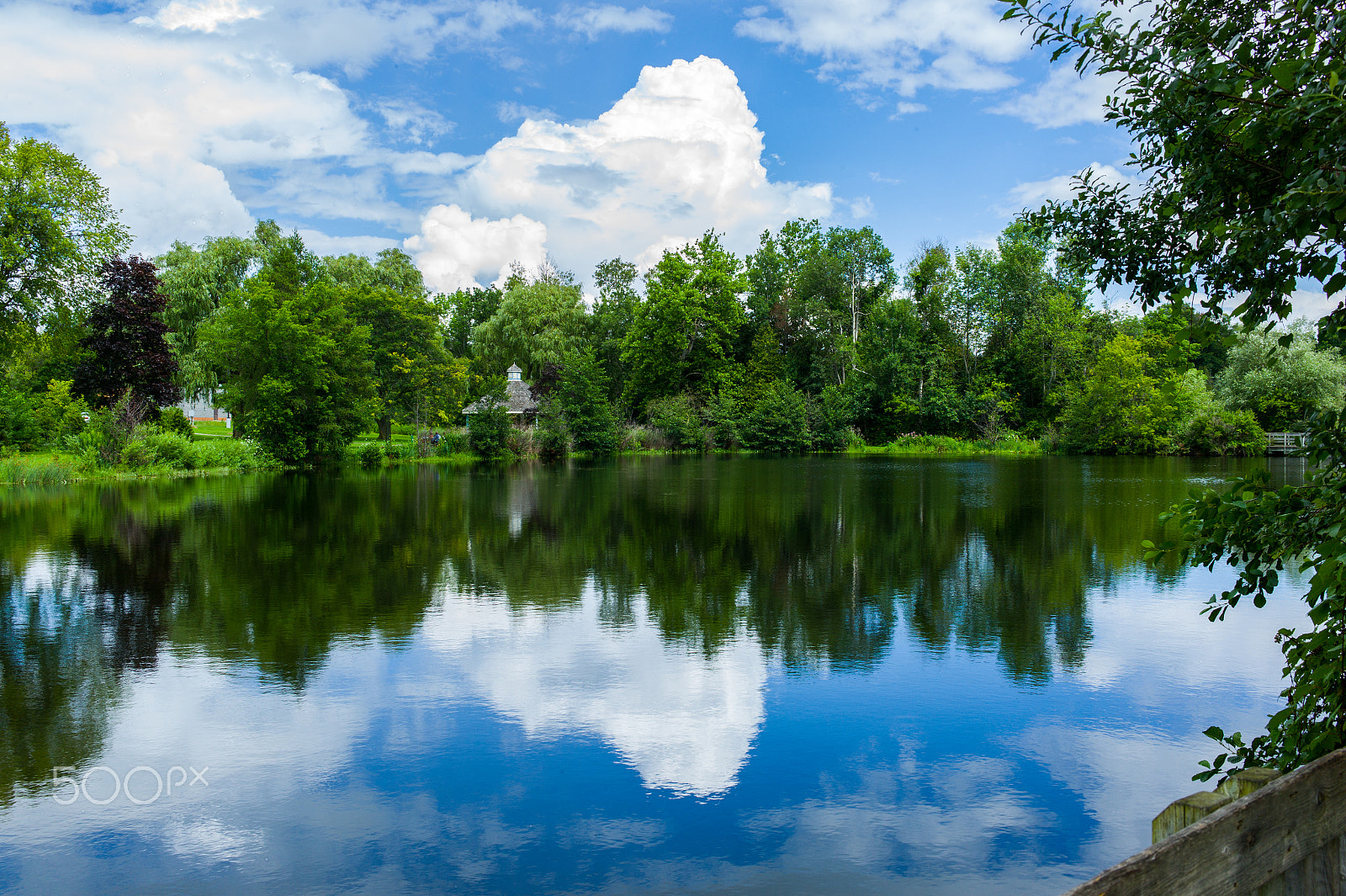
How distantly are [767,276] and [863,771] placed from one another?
62.3 m

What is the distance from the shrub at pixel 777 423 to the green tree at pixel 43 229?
36171 mm

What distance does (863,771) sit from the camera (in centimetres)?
545

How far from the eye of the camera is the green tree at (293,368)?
34.5 meters

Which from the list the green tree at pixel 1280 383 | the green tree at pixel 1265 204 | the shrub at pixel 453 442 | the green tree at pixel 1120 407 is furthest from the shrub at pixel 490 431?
the green tree at pixel 1265 204

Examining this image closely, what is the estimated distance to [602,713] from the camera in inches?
257

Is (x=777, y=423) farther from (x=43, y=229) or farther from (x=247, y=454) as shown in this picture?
(x=43, y=229)

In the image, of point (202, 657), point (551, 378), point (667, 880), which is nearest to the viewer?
point (667, 880)

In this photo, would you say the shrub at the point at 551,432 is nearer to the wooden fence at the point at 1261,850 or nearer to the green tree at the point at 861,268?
the green tree at the point at 861,268

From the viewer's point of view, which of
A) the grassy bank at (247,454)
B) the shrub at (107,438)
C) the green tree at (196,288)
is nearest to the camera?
the grassy bank at (247,454)

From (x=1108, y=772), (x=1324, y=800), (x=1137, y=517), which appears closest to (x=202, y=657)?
(x=1108, y=772)

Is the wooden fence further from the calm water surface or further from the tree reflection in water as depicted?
the tree reflection in water

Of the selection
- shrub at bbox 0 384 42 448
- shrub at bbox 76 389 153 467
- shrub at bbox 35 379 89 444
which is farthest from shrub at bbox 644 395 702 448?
shrub at bbox 0 384 42 448

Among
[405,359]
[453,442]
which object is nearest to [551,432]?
[453,442]

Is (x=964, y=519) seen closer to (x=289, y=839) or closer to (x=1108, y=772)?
(x=1108, y=772)
